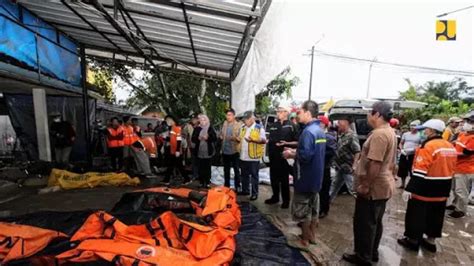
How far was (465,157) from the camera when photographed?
5.28 metres

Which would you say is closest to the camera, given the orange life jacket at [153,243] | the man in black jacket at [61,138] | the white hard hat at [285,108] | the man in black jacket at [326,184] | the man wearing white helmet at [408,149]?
the orange life jacket at [153,243]

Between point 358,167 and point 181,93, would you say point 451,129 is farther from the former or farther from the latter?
point 181,93

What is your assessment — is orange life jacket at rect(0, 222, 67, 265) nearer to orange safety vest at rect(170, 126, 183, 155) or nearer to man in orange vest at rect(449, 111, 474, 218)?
orange safety vest at rect(170, 126, 183, 155)

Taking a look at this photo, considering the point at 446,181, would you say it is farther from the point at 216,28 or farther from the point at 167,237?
the point at 216,28

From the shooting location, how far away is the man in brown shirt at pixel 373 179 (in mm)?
3029

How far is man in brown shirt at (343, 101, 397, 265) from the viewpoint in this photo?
303 centimetres

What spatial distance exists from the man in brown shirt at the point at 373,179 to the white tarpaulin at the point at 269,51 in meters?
1.33

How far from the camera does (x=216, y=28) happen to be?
16.4ft

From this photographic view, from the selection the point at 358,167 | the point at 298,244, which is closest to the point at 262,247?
the point at 298,244

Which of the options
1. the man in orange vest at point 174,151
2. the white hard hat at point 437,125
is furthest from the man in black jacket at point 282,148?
the man in orange vest at point 174,151

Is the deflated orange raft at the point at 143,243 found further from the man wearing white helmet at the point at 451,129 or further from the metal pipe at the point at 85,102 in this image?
the man wearing white helmet at the point at 451,129

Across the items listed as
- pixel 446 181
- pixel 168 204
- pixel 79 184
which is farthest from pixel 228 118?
pixel 446 181

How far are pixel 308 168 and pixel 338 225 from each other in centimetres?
168

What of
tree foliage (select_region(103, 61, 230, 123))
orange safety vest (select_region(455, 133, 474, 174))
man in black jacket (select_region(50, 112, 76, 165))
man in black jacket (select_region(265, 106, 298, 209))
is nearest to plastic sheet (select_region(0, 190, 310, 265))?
man in black jacket (select_region(265, 106, 298, 209))
